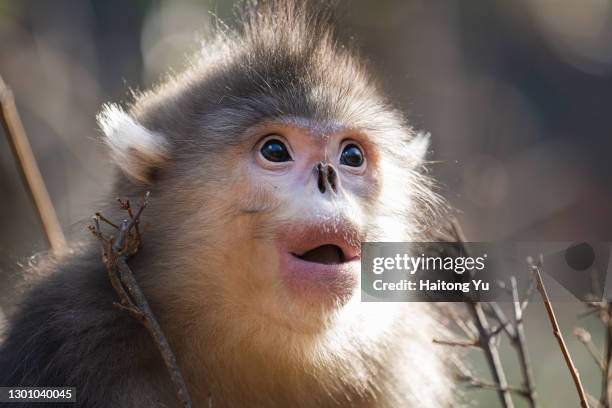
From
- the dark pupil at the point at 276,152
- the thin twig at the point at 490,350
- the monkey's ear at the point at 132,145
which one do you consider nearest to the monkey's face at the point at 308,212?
→ the dark pupil at the point at 276,152

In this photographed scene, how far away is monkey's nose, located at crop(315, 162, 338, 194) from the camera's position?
2.96 m

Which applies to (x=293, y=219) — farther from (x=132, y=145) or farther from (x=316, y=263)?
(x=132, y=145)

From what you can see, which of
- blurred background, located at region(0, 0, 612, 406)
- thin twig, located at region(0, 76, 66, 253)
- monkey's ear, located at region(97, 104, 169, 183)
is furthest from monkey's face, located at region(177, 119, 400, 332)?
blurred background, located at region(0, 0, 612, 406)

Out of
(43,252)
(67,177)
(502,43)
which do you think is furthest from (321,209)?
(502,43)

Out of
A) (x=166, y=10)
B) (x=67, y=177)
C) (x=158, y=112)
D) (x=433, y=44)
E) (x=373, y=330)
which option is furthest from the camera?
(x=433, y=44)

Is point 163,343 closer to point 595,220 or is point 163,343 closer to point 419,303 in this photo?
point 419,303

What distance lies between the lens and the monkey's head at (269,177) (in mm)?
2943

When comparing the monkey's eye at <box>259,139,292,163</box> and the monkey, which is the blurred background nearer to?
the monkey

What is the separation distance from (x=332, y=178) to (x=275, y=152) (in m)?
0.35

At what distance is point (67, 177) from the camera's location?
7.39 meters

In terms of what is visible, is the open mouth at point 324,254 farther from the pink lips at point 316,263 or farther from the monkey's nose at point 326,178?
the monkey's nose at point 326,178

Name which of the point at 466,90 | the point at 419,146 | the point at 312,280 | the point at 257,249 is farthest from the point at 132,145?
the point at 466,90

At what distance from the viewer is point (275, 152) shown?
10.7ft

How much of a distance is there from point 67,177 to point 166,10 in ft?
6.50
